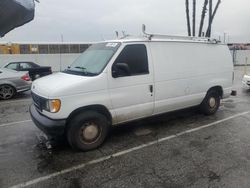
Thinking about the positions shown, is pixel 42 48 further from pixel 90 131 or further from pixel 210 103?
pixel 90 131

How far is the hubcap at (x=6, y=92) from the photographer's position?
31.4 ft

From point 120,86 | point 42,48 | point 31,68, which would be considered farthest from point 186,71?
point 42,48

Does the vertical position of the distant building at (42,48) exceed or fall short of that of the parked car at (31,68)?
it exceeds it

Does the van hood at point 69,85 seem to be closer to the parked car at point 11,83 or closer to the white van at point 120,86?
the white van at point 120,86

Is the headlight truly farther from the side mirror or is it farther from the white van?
the side mirror

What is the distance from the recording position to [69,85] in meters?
4.18

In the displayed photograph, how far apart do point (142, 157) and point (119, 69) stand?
5.53 feet

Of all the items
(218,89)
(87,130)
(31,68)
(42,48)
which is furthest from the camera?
(42,48)

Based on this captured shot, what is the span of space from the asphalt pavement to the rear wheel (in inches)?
151

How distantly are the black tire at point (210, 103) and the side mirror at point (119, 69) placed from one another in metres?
2.86

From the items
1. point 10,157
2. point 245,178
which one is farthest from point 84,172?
point 245,178

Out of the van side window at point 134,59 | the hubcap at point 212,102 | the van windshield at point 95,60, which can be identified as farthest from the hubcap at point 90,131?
the hubcap at point 212,102

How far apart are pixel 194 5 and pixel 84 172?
14.5 metres

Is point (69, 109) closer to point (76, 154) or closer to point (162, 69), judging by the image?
point (76, 154)
